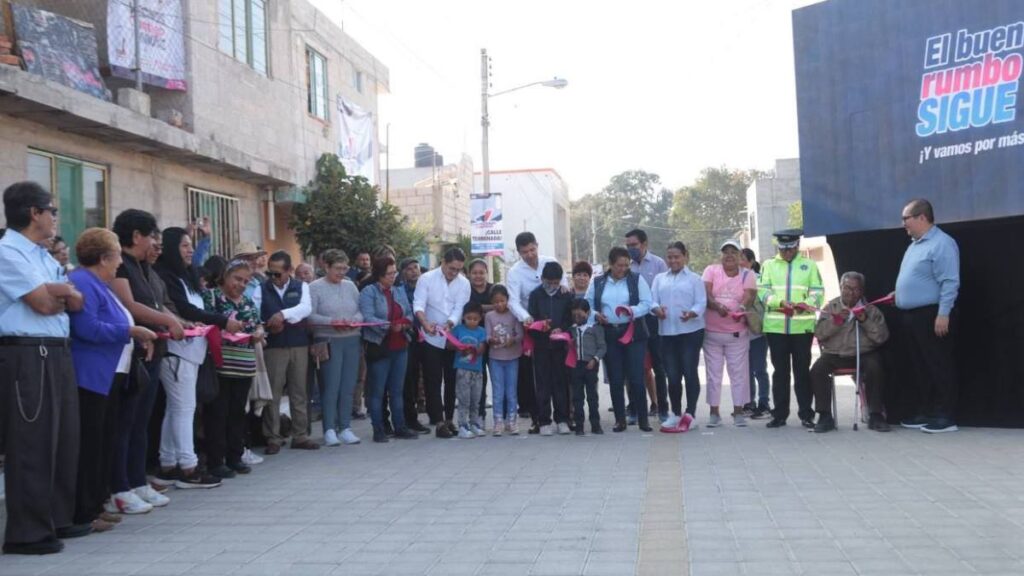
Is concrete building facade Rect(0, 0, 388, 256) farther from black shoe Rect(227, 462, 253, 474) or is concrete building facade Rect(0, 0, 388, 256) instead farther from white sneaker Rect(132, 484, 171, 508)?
white sneaker Rect(132, 484, 171, 508)

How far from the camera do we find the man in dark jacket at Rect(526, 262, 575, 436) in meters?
10.0

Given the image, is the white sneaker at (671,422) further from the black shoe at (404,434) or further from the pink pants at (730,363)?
the black shoe at (404,434)

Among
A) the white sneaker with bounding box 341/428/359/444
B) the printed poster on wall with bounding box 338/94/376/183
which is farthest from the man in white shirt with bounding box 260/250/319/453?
the printed poster on wall with bounding box 338/94/376/183

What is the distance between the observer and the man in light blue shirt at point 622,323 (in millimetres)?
9945

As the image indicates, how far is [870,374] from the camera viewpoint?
9484 millimetres

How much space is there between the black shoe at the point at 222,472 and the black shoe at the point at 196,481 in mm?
90

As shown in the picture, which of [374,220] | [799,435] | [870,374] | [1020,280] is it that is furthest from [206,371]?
[374,220]

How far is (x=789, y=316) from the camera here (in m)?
9.79

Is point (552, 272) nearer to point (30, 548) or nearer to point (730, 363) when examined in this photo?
point (730, 363)

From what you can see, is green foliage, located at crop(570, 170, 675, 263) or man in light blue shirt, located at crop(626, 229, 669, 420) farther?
green foliage, located at crop(570, 170, 675, 263)

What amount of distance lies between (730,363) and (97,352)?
6379 millimetres

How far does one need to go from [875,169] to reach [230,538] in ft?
22.7

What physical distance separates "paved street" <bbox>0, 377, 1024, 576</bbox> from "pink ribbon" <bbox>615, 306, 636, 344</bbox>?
1.28 m

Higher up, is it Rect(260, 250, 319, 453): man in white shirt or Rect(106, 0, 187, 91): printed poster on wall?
Rect(106, 0, 187, 91): printed poster on wall
